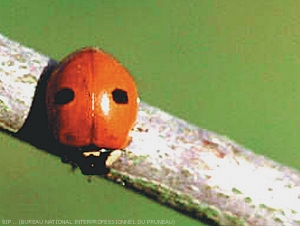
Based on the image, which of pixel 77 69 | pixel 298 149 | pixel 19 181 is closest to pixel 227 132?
pixel 298 149

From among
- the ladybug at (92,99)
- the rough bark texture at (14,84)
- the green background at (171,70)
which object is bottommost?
the rough bark texture at (14,84)

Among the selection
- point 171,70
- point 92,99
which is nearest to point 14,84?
point 92,99

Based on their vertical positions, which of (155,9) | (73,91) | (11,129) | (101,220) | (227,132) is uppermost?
(155,9)

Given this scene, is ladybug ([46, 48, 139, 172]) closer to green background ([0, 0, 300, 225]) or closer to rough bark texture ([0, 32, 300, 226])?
rough bark texture ([0, 32, 300, 226])

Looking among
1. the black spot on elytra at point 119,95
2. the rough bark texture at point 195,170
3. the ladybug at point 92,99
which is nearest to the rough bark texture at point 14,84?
the rough bark texture at point 195,170

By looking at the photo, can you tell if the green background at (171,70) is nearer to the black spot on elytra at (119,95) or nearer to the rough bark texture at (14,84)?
the black spot on elytra at (119,95)

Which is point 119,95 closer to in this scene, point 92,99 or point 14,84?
point 92,99

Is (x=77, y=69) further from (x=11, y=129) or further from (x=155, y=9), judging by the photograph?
(x=155, y=9)
